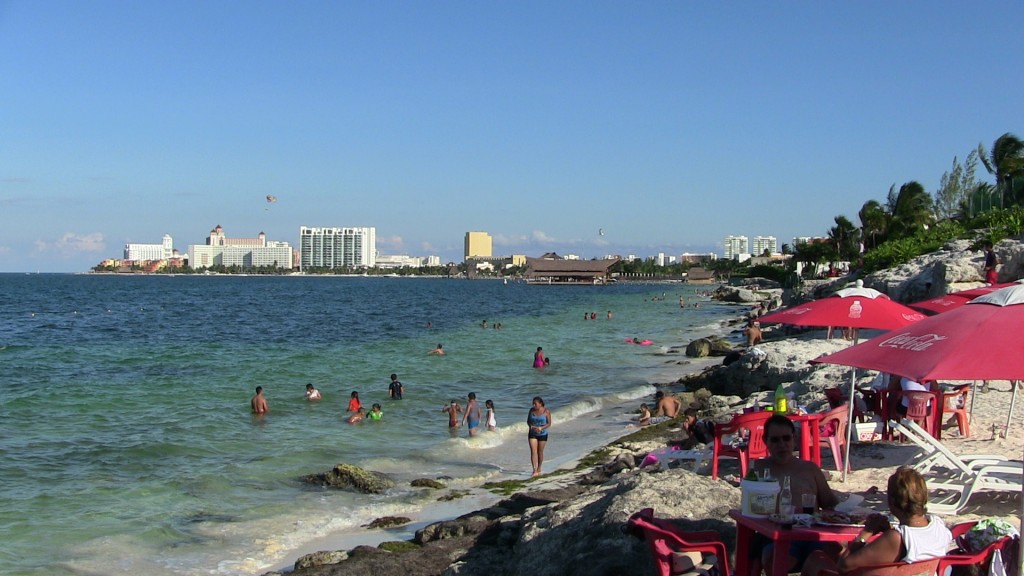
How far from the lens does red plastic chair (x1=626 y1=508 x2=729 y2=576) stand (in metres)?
4.72

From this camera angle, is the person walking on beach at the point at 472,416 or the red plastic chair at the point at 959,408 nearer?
the red plastic chair at the point at 959,408

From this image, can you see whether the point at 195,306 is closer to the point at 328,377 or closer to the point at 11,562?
the point at 328,377

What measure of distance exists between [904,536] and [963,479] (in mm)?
2876

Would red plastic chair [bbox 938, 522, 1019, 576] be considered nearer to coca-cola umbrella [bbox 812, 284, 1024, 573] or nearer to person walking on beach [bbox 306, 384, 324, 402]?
coca-cola umbrella [bbox 812, 284, 1024, 573]

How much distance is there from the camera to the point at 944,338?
4629mm

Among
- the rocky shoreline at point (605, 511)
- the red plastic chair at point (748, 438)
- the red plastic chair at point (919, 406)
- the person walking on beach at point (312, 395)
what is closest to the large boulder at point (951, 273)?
the rocky shoreline at point (605, 511)

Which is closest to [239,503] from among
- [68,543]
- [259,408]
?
[68,543]

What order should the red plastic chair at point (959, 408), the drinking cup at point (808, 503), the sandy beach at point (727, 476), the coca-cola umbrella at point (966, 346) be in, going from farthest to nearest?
1. the red plastic chair at point (959, 408)
2. the sandy beach at point (727, 476)
3. the drinking cup at point (808, 503)
4. the coca-cola umbrella at point (966, 346)

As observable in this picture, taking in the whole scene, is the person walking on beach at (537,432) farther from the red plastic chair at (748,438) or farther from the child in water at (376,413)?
the child in water at (376,413)

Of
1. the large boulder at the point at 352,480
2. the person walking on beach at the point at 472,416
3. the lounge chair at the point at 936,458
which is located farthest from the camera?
the person walking on beach at the point at 472,416

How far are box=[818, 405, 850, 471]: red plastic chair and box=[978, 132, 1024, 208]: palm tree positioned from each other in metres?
35.1

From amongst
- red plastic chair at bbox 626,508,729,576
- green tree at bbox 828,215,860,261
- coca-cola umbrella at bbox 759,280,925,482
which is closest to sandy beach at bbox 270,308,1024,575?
red plastic chair at bbox 626,508,729,576

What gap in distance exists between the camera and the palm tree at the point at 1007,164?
127 ft

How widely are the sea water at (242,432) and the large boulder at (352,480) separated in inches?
9.8
